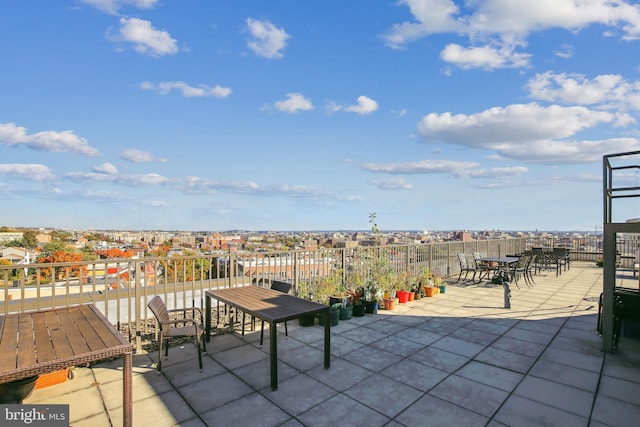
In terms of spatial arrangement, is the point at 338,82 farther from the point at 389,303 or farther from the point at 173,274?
the point at 173,274

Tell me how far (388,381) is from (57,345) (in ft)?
9.20

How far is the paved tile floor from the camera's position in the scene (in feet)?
8.06

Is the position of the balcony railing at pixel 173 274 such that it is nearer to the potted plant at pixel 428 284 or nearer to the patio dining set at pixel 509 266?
the potted plant at pixel 428 284

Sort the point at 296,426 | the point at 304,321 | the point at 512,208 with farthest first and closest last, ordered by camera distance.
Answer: the point at 512,208 → the point at 304,321 → the point at 296,426

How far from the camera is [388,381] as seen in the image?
3043 millimetres

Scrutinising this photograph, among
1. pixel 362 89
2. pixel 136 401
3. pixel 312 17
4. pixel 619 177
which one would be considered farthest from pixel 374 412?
pixel 362 89

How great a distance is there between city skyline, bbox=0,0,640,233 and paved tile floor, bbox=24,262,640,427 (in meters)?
2.33

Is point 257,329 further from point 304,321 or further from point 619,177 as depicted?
point 619,177

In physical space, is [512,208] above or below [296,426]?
above

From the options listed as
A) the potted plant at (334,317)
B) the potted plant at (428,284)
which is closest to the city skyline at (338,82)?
the potted plant at (428,284)

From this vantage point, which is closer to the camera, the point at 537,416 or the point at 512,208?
the point at 537,416

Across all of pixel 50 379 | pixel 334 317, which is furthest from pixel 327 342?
pixel 50 379

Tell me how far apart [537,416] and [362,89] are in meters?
13.4

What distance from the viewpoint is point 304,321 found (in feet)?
16.0
